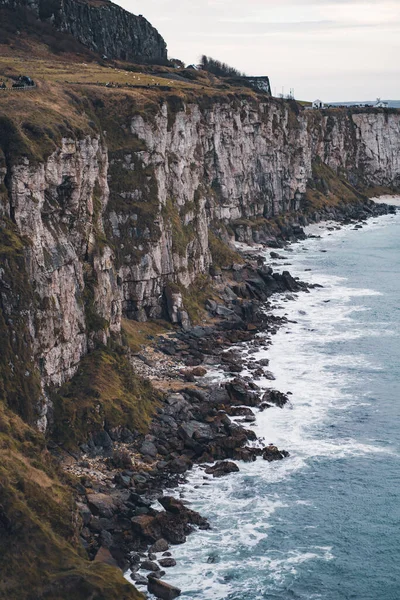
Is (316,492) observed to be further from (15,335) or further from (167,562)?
(15,335)

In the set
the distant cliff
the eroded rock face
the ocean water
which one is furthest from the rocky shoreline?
the distant cliff

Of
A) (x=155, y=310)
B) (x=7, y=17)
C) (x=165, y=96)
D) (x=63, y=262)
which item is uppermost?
(x=7, y=17)

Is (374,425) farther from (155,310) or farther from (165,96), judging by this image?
(165,96)

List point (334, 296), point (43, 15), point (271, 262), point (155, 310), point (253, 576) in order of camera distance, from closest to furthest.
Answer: point (253, 576)
point (155, 310)
point (334, 296)
point (271, 262)
point (43, 15)

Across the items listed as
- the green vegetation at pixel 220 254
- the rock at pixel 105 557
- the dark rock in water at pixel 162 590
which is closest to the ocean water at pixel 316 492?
the dark rock in water at pixel 162 590

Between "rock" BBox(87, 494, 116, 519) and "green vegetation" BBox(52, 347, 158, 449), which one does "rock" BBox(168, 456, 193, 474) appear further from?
"rock" BBox(87, 494, 116, 519)

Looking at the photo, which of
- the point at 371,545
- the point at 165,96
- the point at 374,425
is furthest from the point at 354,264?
the point at 371,545
